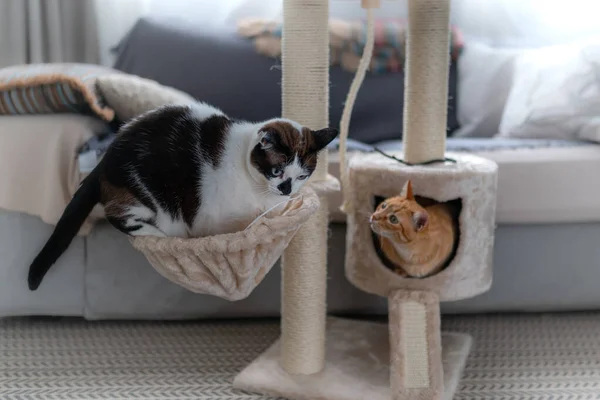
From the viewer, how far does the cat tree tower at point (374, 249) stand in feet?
4.33

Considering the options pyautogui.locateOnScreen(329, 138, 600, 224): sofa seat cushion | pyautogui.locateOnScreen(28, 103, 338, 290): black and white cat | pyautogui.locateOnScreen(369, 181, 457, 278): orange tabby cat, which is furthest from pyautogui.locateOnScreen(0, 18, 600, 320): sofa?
pyautogui.locateOnScreen(28, 103, 338, 290): black and white cat

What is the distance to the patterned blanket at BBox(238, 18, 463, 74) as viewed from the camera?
7.03 feet

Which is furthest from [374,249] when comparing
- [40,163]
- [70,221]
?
[40,163]

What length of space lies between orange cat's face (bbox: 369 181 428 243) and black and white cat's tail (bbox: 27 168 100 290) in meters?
0.52

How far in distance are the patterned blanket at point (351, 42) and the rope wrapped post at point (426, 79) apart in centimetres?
70

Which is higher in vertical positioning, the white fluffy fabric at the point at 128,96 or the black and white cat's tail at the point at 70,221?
the white fluffy fabric at the point at 128,96

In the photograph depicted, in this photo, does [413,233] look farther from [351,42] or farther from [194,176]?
[351,42]

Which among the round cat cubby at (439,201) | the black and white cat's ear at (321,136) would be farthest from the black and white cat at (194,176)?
the round cat cubby at (439,201)

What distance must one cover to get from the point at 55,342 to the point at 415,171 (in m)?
0.95

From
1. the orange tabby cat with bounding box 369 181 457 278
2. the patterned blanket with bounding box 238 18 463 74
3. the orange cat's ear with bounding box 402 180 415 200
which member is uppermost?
the patterned blanket with bounding box 238 18 463 74

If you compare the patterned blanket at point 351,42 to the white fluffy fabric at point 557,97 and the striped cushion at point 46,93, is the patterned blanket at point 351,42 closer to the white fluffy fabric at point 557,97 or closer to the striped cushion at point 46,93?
the white fluffy fabric at point 557,97

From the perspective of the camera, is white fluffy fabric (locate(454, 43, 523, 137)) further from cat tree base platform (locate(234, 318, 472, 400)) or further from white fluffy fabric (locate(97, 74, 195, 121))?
white fluffy fabric (locate(97, 74, 195, 121))

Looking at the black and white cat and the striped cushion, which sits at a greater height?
the striped cushion

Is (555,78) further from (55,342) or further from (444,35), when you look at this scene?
(55,342)
